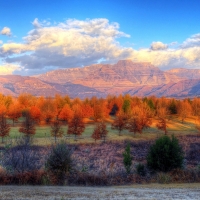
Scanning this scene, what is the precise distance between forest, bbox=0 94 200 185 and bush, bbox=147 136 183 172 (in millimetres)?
89

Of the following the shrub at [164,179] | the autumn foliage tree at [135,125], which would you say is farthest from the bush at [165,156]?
the autumn foliage tree at [135,125]

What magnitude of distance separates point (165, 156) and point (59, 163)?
10.9 m

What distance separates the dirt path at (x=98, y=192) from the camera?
1398 centimetres

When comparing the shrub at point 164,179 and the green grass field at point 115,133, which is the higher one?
the shrub at point 164,179

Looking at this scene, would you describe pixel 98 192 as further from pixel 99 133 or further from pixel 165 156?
pixel 99 133

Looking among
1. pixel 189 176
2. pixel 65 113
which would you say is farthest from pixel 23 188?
pixel 65 113

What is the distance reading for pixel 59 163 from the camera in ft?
60.0

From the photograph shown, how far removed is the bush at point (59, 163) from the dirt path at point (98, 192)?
4.94 ft

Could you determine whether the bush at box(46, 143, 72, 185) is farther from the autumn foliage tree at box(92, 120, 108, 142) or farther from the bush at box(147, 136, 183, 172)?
the autumn foliage tree at box(92, 120, 108, 142)

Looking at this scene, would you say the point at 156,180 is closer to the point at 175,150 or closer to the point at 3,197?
the point at 175,150

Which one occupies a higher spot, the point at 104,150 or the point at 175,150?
the point at 175,150

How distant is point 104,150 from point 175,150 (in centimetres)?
3118

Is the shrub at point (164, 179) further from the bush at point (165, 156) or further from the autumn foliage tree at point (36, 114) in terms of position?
the autumn foliage tree at point (36, 114)

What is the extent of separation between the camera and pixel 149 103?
11388 cm
